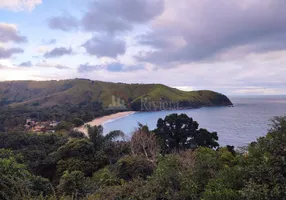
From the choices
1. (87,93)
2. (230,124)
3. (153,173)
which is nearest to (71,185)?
(153,173)

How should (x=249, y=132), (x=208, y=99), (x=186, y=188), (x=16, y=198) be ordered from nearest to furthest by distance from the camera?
1. (x=186, y=188)
2. (x=16, y=198)
3. (x=249, y=132)
4. (x=208, y=99)

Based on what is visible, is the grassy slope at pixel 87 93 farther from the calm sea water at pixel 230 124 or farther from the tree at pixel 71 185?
the tree at pixel 71 185

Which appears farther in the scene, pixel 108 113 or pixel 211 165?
pixel 108 113

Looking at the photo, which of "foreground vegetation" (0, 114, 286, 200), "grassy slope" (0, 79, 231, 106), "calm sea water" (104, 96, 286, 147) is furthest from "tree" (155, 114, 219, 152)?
"grassy slope" (0, 79, 231, 106)

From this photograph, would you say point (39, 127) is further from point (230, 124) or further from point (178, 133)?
point (230, 124)

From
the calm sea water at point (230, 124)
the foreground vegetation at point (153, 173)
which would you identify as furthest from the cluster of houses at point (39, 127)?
the foreground vegetation at point (153, 173)

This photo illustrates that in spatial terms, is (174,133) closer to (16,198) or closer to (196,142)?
(196,142)

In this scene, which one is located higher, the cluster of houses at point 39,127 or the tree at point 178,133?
the tree at point 178,133

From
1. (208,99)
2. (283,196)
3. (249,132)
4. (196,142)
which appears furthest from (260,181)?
(208,99)

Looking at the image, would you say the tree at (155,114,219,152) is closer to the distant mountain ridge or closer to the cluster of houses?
the cluster of houses
